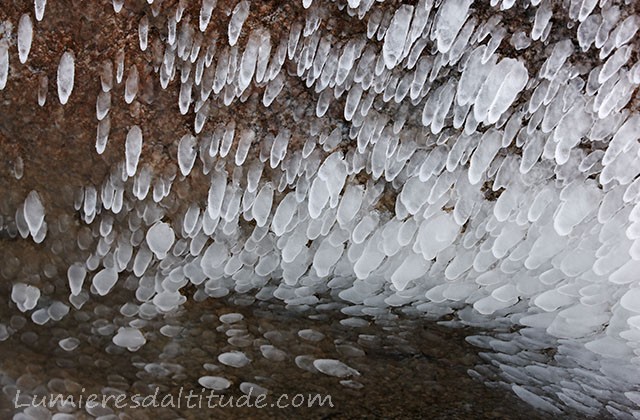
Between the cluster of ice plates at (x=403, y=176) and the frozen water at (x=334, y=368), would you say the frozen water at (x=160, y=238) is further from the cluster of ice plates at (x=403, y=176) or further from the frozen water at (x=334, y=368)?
the frozen water at (x=334, y=368)

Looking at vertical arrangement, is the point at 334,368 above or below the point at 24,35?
below

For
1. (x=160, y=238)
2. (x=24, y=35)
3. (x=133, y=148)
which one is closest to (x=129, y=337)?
(x=160, y=238)

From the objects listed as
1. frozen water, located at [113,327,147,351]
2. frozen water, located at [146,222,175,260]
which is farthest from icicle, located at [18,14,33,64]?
frozen water, located at [113,327,147,351]

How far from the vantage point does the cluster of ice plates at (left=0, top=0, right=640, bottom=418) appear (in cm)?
78

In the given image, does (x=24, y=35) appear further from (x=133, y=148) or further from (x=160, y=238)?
(x=160, y=238)

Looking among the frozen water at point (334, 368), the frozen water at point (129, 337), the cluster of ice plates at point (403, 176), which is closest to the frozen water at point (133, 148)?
the cluster of ice plates at point (403, 176)

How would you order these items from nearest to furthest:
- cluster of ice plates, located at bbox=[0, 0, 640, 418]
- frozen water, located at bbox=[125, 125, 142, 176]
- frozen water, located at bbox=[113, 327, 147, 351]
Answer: cluster of ice plates, located at bbox=[0, 0, 640, 418]
frozen water, located at bbox=[125, 125, 142, 176]
frozen water, located at bbox=[113, 327, 147, 351]

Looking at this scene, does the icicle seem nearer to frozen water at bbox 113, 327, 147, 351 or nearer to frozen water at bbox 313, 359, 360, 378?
frozen water at bbox 113, 327, 147, 351

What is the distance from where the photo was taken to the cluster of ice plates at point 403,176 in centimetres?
78

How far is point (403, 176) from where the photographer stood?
2.86ft

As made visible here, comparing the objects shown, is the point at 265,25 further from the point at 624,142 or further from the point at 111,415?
the point at 111,415

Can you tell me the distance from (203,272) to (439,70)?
0.40 m

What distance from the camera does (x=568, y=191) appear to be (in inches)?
32.3

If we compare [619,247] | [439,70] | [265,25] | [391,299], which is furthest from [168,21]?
[619,247]
